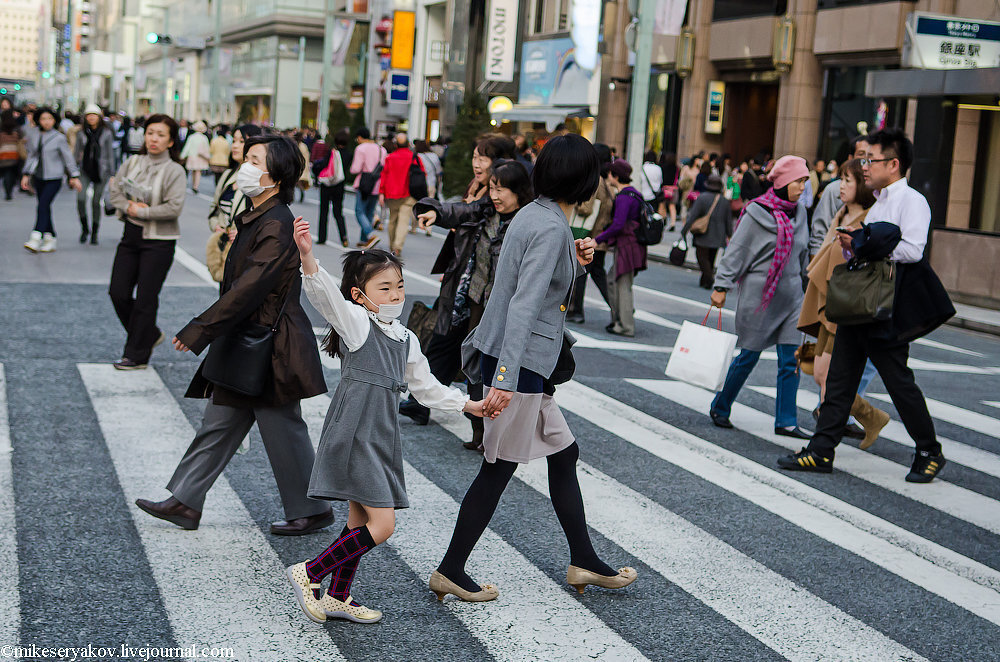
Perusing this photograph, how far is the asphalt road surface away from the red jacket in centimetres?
902

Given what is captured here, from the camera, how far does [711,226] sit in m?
16.8

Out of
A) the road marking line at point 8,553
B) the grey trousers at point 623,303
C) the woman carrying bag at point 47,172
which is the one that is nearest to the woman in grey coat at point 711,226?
the grey trousers at point 623,303

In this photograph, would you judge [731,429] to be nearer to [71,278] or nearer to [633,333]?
[633,333]

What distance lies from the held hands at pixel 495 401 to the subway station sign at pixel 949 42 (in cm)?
1524

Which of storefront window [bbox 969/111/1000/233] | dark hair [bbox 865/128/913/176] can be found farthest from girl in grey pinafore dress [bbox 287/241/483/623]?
storefront window [bbox 969/111/1000/233]

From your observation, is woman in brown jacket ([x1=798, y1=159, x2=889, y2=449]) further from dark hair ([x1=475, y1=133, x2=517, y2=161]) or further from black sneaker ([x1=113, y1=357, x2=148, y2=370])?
black sneaker ([x1=113, y1=357, x2=148, y2=370])

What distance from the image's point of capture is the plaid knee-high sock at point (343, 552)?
408cm

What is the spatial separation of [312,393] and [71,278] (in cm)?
880

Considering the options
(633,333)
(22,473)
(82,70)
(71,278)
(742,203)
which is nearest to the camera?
(22,473)

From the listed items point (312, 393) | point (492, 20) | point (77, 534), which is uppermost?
point (492, 20)

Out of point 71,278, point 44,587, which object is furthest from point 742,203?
point 44,587

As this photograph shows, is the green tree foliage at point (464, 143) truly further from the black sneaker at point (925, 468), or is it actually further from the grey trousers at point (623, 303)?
the black sneaker at point (925, 468)

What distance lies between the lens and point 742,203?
1991 cm

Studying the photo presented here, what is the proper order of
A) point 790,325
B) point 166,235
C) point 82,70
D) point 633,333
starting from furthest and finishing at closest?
point 82,70 → point 633,333 → point 166,235 → point 790,325
